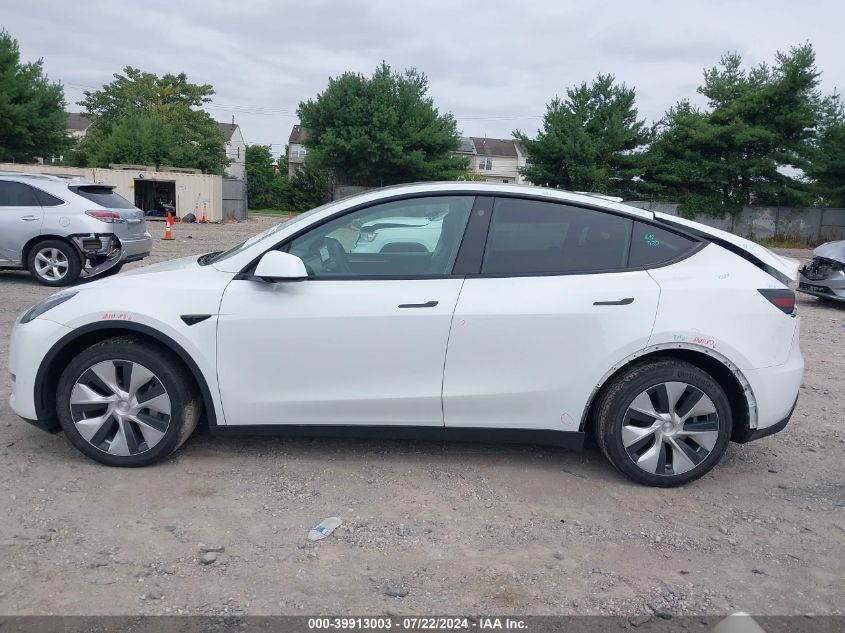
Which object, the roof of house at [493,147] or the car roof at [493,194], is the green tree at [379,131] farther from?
the roof of house at [493,147]

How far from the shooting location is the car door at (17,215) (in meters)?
10.6

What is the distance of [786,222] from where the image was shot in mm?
A: 31125

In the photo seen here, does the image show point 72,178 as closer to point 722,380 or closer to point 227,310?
point 227,310

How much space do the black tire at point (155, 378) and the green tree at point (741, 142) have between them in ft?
97.9

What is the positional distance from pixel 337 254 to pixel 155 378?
1229 millimetres

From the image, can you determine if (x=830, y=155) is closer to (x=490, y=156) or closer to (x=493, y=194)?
(x=493, y=194)

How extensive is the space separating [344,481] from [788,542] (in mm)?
2302

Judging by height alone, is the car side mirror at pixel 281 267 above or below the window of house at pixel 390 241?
below

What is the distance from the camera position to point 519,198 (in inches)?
162

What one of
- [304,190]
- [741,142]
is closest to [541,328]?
[741,142]

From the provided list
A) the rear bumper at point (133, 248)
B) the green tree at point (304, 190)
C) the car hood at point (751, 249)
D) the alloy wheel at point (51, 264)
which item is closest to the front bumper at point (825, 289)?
the car hood at point (751, 249)

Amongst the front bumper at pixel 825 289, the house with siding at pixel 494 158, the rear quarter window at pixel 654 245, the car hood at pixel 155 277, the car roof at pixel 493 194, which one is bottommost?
the front bumper at pixel 825 289

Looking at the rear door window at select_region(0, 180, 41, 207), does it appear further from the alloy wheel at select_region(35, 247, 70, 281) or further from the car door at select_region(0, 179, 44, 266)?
the alloy wheel at select_region(35, 247, 70, 281)

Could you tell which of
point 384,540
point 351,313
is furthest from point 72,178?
point 384,540
